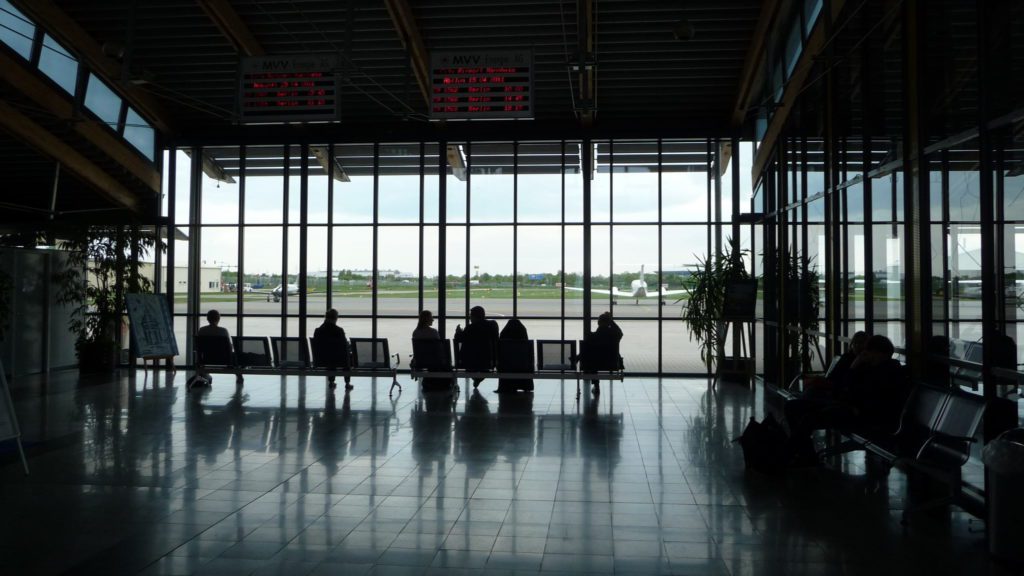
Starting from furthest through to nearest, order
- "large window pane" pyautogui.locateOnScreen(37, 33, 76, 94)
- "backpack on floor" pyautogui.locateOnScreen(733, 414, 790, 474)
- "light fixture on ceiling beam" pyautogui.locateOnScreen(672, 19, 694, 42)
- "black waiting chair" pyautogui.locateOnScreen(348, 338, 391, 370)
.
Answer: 1. "large window pane" pyautogui.locateOnScreen(37, 33, 76, 94)
2. "black waiting chair" pyautogui.locateOnScreen(348, 338, 391, 370)
3. "light fixture on ceiling beam" pyautogui.locateOnScreen(672, 19, 694, 42)
4. "backpack on floor" pyautogui.locateOnScreen(733, 414, 790, 474)

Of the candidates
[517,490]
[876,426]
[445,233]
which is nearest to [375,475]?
[517,490]

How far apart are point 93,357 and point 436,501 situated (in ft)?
38.0

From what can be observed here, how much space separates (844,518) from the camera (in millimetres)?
5262

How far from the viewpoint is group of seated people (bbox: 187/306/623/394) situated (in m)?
11.0

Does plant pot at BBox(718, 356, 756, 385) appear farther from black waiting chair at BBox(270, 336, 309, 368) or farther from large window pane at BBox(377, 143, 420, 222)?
black waiting chair at BBox(270, 336, 309, 368)

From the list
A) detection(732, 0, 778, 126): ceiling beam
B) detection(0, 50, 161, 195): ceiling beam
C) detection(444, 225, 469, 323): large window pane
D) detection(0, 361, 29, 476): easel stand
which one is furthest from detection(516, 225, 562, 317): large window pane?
detection(0, 361, 29, 476): easel stand

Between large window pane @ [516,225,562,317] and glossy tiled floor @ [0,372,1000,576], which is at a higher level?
large window pane @ [516,225,562,317]

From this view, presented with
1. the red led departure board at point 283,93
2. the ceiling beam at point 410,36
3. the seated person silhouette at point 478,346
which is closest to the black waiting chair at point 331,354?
the seated person silhouette at point 478,346

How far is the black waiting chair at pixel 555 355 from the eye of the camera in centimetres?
1111

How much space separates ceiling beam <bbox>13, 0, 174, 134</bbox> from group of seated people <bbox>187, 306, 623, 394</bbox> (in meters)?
4.31

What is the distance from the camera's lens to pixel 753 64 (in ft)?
40.0

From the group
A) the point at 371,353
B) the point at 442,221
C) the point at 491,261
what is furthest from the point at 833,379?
the point at 442,221

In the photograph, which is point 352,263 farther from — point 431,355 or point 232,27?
point 232,27

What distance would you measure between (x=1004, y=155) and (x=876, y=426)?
7.77 ft
